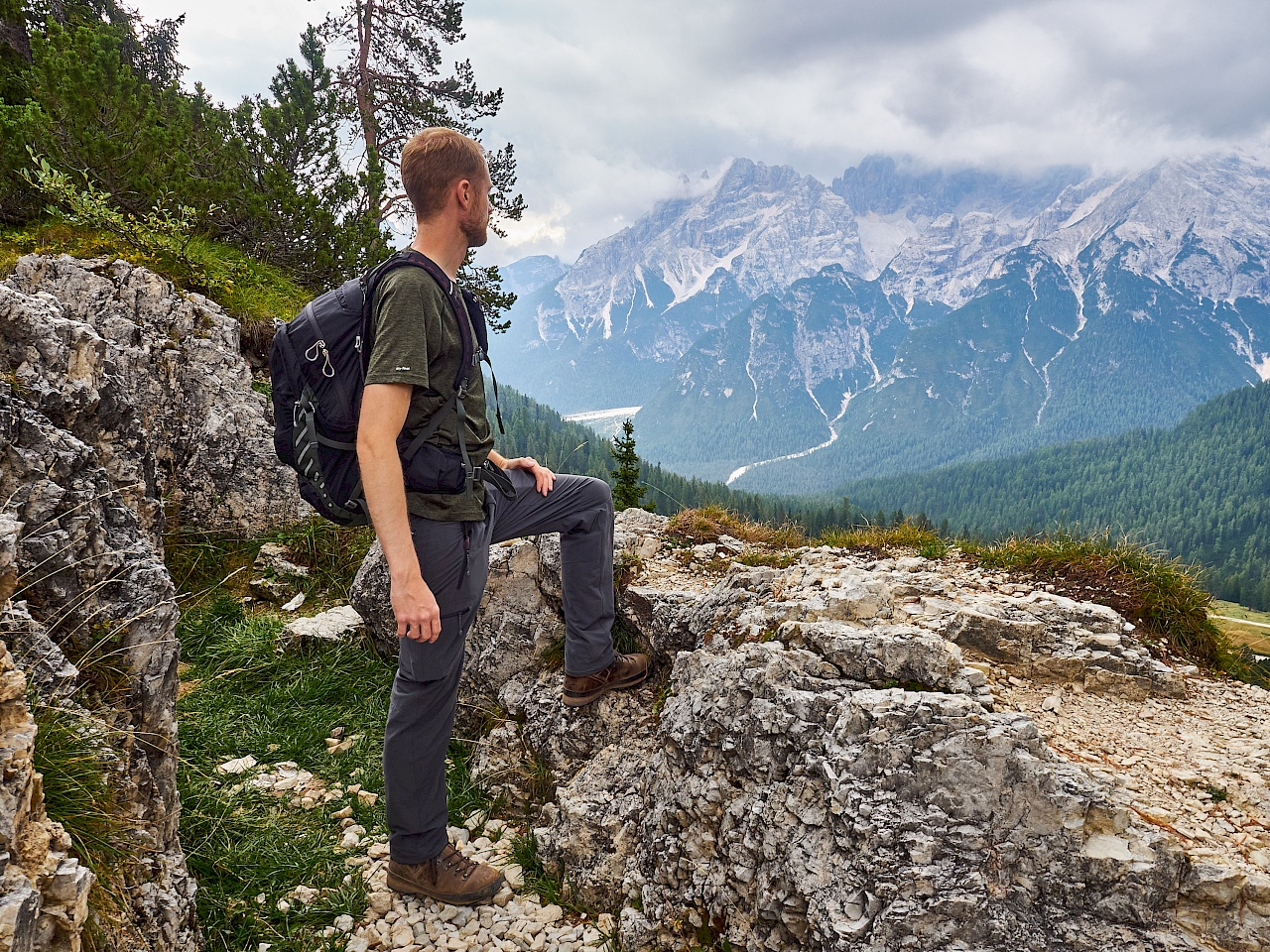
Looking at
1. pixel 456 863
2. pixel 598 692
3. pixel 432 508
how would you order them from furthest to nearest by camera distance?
pixel 598 692
pixel 456 863
pixel 432 508

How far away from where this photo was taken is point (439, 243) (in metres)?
4.00

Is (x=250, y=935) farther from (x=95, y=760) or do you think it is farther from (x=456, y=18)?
(x=456, y=18)

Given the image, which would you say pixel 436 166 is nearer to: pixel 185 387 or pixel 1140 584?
pixel 1140 584

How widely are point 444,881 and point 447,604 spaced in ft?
6.40

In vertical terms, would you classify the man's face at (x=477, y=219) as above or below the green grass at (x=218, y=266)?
below

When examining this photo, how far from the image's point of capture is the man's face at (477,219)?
13.3 feet

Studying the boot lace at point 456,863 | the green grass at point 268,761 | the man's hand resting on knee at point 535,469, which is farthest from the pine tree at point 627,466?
the boot lace at point 456,863

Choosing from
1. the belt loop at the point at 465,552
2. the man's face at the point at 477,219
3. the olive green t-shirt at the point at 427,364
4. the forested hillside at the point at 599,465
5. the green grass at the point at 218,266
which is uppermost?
the green grass at the point at 218,266

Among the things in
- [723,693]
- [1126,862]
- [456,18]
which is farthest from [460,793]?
[456,18]

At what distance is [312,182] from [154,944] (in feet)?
60.4

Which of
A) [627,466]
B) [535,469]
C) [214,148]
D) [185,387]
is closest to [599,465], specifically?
[627,466]

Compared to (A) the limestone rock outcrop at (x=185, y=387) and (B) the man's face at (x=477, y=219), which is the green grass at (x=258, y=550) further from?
(B) the man's face at (x=477, y=219)

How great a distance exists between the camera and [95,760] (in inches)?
128

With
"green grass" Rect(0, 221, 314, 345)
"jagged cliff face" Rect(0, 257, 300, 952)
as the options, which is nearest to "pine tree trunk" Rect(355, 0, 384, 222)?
"green grass" Rect(0, 221, 314, 345)
